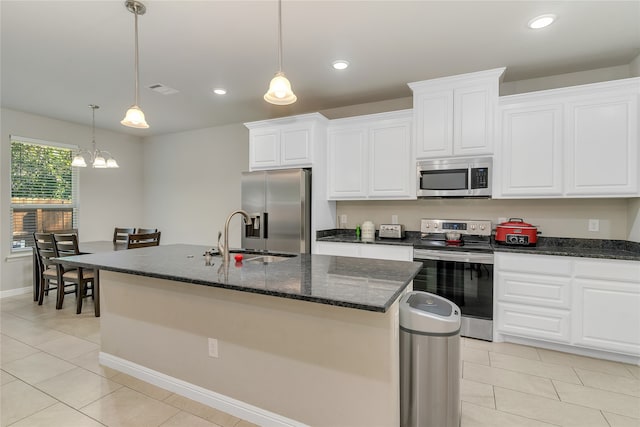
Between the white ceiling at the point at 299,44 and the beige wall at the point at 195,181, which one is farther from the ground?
the white ceiling at the point at 299,44

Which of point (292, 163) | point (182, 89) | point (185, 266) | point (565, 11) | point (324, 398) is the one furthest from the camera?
point (292, 163)

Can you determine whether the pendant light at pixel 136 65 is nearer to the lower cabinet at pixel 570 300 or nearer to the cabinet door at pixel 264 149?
the cabinet door at pixel 264 149

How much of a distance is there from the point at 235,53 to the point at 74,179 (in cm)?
415

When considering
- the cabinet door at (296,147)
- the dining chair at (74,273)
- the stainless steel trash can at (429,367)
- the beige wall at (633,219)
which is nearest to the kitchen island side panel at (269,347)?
the stainless steel trash can at (429,367)

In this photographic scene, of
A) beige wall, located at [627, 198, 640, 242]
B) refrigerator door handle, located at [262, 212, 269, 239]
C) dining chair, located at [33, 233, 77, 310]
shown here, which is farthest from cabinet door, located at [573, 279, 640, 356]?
dining chair, located at [33, 233, 77, 310]

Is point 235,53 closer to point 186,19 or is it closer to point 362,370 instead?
point 186,19

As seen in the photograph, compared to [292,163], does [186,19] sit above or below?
above

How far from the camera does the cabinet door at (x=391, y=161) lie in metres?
3.58

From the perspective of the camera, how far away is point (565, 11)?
2225 millimetres

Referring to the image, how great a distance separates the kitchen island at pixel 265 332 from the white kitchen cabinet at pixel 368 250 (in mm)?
1254

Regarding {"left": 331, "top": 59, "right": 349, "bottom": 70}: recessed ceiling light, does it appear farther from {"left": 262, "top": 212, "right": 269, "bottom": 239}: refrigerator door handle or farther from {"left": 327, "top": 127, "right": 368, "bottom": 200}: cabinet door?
{"left": 262, "top": 212, "right": 269, "bottom": 239}: refrigerator door handle

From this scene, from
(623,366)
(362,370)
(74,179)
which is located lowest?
(623,366)

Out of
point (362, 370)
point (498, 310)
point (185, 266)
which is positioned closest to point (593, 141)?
point (498, 310)

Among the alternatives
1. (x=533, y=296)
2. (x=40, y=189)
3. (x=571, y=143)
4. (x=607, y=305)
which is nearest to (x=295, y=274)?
(x=533, y=296)
